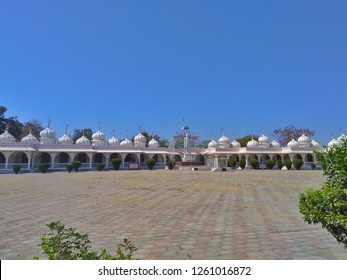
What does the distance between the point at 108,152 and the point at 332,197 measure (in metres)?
40.9

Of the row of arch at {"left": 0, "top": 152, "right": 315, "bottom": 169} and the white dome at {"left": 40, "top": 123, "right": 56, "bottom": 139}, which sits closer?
the row of arch at {"left": 0, "top": 152, "right": 315, "bottom": 169}

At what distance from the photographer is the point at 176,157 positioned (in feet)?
172

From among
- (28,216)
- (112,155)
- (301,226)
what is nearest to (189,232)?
(301,226)

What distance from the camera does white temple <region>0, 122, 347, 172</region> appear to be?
124 feet

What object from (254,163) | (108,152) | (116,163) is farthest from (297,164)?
(108,152)

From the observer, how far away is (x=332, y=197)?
10.5ft

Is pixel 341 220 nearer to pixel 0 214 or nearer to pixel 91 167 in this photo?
pixel 0 214

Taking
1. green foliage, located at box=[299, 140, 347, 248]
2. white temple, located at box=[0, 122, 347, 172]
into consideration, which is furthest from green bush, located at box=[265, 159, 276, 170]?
green foliage, located at box=[299, 140, 347, 248]

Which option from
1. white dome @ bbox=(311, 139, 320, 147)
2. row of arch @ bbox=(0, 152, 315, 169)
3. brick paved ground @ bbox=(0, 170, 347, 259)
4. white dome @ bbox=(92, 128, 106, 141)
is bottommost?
brick paved ground @ bbox=(0, 170, 347, 259)

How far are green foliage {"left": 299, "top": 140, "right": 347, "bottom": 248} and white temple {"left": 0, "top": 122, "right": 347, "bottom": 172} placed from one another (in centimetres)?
3406

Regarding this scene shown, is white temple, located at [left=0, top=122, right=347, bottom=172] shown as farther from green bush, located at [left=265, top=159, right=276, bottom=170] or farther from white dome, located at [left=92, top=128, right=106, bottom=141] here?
green bush, located at [left=265, top=159, right=276, bottom=170]

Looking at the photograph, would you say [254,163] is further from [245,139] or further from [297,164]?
[245,139]

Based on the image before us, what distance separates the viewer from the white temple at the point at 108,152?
37800 mm

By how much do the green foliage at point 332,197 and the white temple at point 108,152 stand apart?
3406cm
